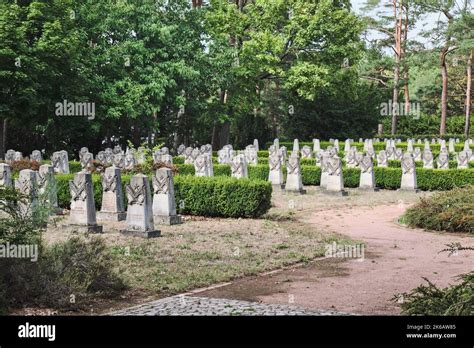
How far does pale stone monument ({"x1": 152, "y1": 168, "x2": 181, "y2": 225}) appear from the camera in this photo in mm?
16250

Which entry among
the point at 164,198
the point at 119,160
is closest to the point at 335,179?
the point at 119,160

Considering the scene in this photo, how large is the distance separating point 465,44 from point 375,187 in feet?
82.0

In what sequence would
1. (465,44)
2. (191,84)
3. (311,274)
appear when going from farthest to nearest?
(465,44) → (191,84) → (311,274)

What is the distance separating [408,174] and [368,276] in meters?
14.8

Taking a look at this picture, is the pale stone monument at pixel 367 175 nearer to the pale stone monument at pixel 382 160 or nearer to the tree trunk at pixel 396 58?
the pale stone monument at pixel 382 160

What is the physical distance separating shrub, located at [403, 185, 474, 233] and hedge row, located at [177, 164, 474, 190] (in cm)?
741

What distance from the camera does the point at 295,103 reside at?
5247 cm

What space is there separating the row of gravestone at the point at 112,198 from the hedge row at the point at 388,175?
698cm


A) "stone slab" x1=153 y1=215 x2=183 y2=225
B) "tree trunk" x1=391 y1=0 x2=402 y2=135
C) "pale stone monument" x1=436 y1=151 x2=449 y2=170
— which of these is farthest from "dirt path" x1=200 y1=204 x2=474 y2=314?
"tree trunk" x1=391 y1=0 x2=402 y2=135

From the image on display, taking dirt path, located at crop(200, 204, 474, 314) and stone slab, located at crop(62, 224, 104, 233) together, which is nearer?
dirt path, located at crop(200, 204, 474, 314)

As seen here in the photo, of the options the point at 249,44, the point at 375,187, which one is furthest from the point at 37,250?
the point at 249,44

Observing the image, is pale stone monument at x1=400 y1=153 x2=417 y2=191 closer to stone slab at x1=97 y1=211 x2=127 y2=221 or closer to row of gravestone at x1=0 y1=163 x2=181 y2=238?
row of gravestone at x1=0 y1=163 x2=181 y2=238

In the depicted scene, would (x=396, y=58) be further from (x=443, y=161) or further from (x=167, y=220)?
(x=167, y=220)
